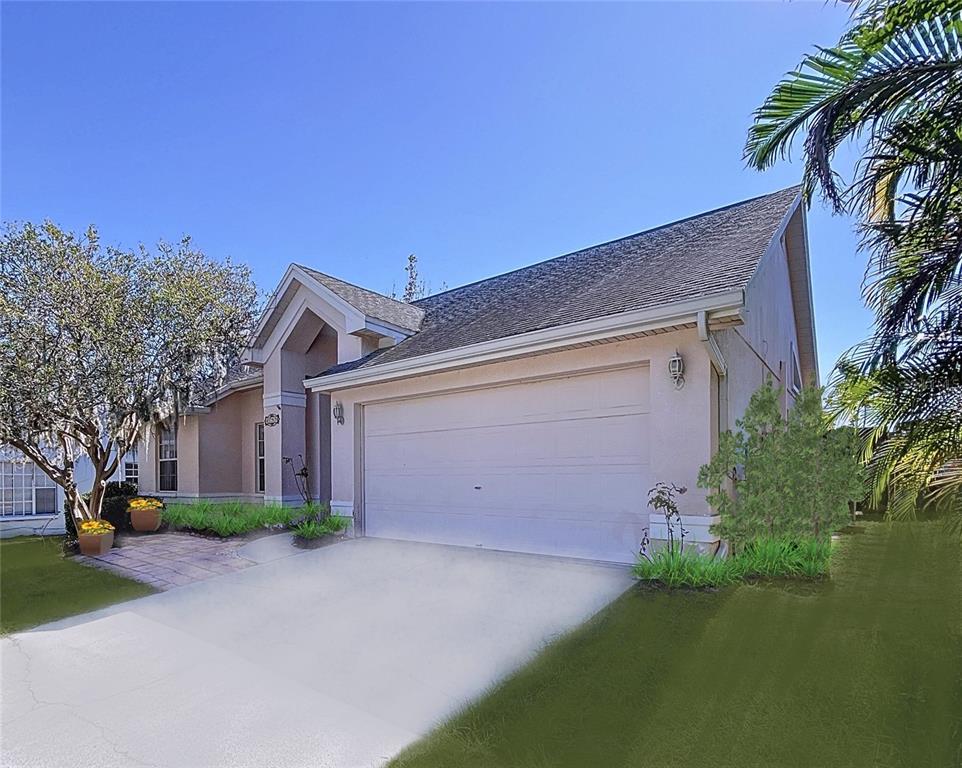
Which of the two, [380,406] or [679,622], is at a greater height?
[380,406]

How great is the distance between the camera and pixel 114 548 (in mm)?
11516

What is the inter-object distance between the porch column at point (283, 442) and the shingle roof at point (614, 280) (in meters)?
2.57

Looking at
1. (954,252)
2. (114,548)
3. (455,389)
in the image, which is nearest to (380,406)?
(455,389)

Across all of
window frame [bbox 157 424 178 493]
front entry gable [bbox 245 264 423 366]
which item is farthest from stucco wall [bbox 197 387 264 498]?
front entry gable [bbox 245 264 423 366]

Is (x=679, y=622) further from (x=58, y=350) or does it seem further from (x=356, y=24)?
(x=58, y=350)

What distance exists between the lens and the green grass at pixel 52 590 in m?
7.57

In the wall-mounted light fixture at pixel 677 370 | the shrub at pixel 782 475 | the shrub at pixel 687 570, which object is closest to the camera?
the shrub at pixel 687 570

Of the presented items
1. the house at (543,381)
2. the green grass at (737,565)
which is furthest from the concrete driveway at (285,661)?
the house at (543,381)

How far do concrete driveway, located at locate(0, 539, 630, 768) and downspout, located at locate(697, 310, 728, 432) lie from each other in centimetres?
244

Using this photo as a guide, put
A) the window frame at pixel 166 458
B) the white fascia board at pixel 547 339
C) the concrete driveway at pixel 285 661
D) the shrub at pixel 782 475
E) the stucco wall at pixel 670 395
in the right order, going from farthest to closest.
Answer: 1. the window frame at pixel 166 458
2. the stucco wall at pixel 670 395
3. the shrub at pixel 782 475
4. the white fascia board at pixel 547 339
5. the concrete driveway at pixel 285 661

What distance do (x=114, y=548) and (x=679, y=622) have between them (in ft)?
36.3

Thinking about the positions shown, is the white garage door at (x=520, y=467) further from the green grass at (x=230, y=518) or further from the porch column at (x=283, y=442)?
the porch column at (x=283, y=442)

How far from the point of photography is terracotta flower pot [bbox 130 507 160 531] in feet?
42.8

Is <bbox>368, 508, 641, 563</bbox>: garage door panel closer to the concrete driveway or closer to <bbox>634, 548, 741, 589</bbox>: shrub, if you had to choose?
the concrete driveway
